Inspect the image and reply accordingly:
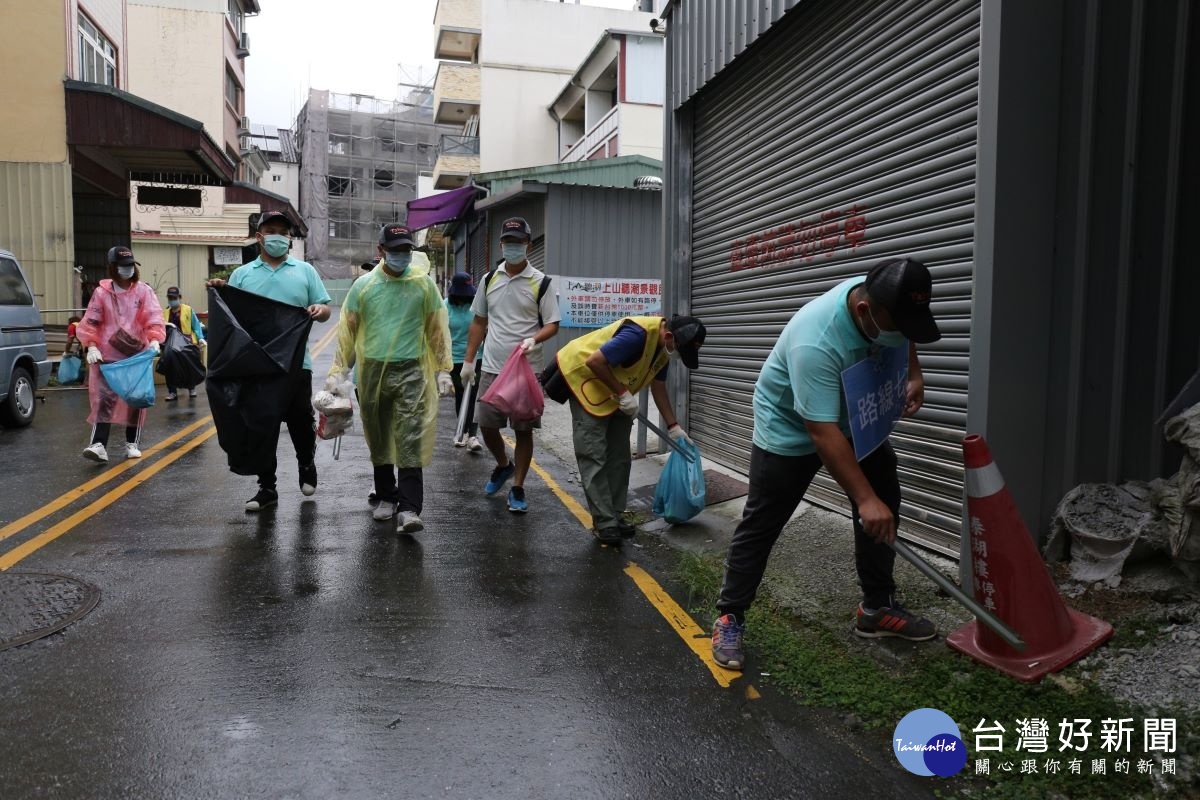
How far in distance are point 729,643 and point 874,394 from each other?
3.82 feet

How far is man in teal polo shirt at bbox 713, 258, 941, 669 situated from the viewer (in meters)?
3.17

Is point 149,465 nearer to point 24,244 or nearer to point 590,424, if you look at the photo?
point 590,424

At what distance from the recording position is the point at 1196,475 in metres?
3.69

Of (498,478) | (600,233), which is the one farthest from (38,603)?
(600,233)

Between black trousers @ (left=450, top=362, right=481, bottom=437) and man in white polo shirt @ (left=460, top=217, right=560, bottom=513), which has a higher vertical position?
man in white polo shirt @ (left=460, top=217, right=560, bottom=513)

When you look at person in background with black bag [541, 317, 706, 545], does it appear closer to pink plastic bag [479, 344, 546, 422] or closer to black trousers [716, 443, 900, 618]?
pink plastic bag [479, 344, 546, 422]

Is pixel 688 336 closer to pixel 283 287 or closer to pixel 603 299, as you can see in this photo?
pixel 283 287

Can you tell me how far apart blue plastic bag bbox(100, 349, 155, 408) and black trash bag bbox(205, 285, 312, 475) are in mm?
2478

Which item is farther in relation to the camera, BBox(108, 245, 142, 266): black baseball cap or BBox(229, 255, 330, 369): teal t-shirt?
BBox(108, 245, 142, 266): black baseball cap

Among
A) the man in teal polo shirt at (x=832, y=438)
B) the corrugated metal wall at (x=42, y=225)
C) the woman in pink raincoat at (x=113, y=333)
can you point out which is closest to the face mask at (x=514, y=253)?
the man in teal polo shirt at (x=832, y=438)

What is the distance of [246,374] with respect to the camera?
19.4ft

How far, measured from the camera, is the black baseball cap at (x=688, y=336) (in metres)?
5.06

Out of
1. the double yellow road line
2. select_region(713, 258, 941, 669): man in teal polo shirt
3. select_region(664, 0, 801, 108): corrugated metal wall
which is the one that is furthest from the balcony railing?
select_region(713, 258, 941, 669): man in teal polo shirt

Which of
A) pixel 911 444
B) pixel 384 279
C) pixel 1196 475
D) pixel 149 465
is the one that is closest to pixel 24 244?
pixel 149 465
